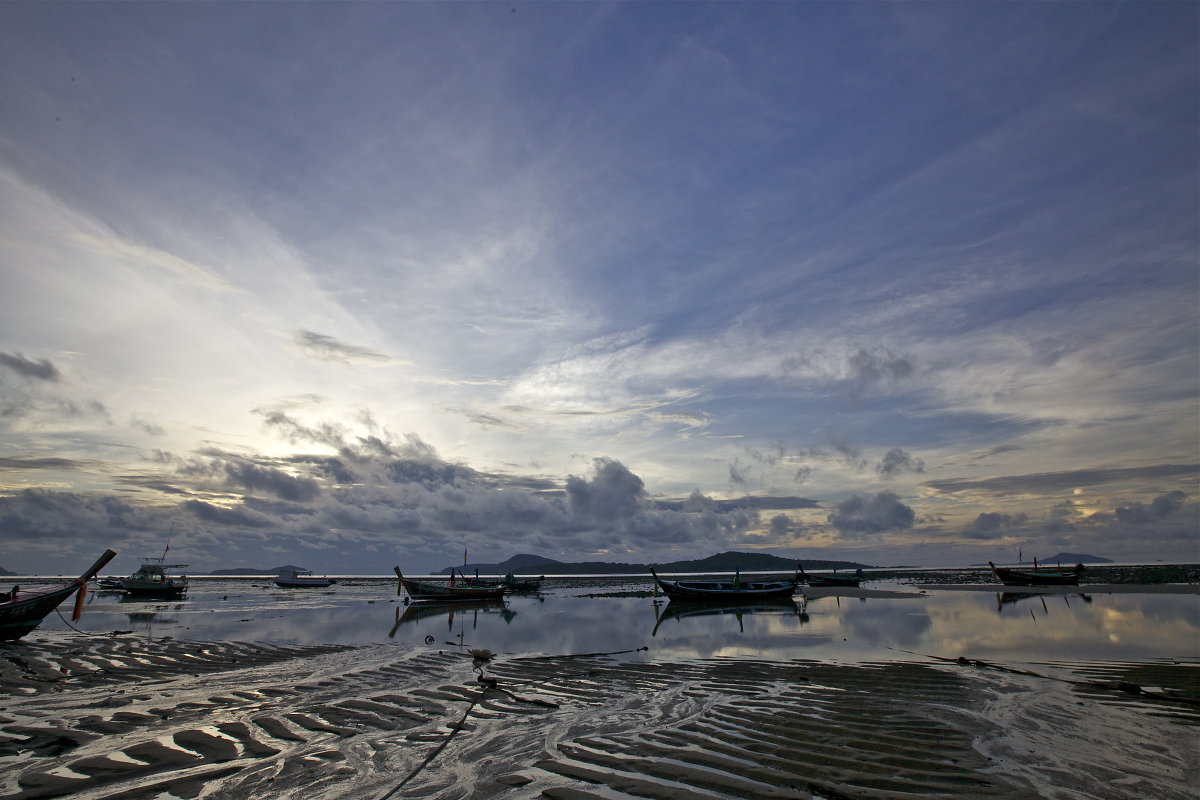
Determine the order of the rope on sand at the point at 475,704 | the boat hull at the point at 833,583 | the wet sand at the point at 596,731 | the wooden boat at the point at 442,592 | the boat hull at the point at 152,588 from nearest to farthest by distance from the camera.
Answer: the wet sand at the point at 596,731
the rope on sand at the point at 475,704
the wooden boat at the point at 442,592
the boat hull at the point at 152,588
the boat hull at the point at 833,583

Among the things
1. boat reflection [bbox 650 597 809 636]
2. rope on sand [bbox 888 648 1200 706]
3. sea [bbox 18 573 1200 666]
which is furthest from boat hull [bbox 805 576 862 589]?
rope on sand [bbox 888 648 1200 706]

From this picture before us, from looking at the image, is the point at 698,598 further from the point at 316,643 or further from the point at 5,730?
the point at 5,730

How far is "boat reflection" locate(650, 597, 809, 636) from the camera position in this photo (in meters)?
42.9

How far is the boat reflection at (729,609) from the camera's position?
1690 inches

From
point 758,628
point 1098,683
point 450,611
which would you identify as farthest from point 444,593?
point 1098,683

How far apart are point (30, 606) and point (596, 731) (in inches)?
→ 1144

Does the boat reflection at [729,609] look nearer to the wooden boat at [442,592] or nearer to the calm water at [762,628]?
the calm water at [762,628]

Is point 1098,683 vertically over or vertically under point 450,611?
over

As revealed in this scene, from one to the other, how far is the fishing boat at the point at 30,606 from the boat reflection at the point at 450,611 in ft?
43.1

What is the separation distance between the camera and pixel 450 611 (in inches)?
1938

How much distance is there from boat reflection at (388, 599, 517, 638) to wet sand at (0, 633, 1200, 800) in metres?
17.2

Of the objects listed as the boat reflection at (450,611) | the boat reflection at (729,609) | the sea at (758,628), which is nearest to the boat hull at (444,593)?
the boat reflection at (450,611)

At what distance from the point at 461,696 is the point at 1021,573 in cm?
8368

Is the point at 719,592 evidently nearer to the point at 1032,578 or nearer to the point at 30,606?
the point at 1032,578
